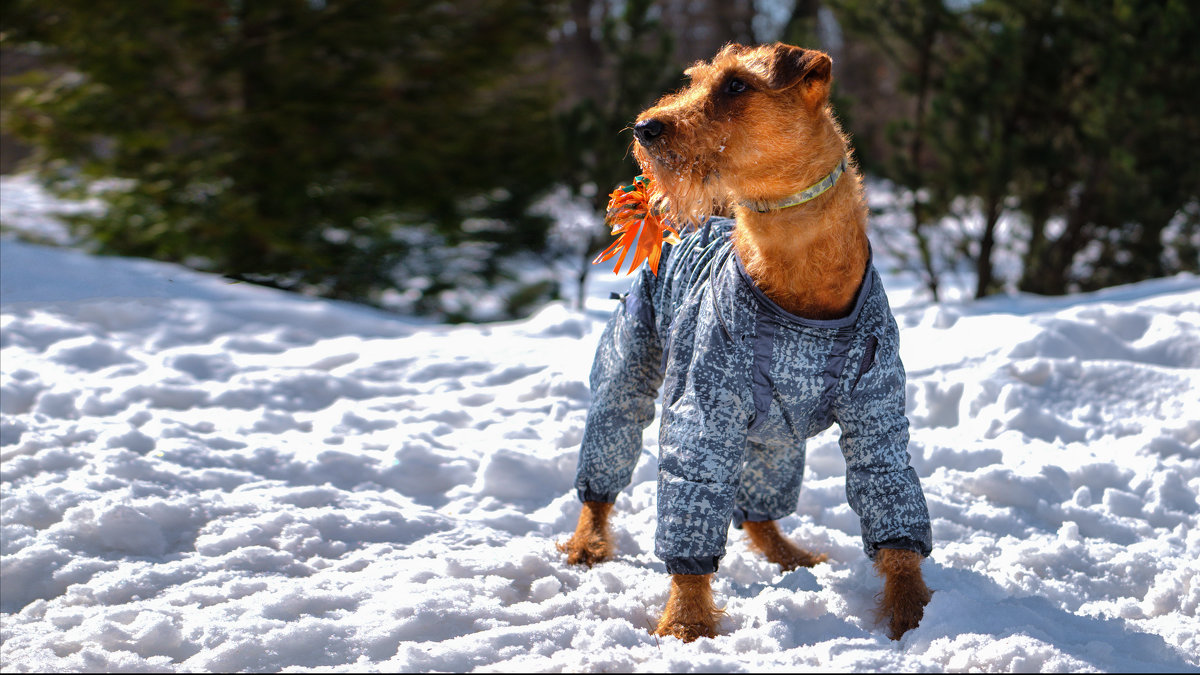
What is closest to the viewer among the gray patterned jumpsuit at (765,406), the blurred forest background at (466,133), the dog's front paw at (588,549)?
the gray patterned jumpsuit at (765,406)

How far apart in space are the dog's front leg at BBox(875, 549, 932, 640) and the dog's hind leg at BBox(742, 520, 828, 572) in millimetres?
503

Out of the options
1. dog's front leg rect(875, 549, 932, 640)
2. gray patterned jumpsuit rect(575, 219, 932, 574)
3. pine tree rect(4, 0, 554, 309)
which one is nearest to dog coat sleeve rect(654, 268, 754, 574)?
gray patterned jumpsuit rect(575, 219, 932, 574)

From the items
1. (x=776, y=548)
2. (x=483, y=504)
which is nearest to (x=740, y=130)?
(x=776, y=548)

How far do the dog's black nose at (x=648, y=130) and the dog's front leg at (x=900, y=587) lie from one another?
1.25 meters

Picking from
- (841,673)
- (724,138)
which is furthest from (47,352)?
(841,673)

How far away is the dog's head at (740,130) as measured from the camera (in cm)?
223

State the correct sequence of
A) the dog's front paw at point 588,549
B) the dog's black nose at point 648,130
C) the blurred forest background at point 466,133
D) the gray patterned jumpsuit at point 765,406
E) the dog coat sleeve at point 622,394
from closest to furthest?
the dog's black nose at point 648,130, the gray patterned jumpsuit at point 765,406, the dog coat sleeve at point 622,394, the dog's front paw at point 588,549, the blurred forest background at point 466,133

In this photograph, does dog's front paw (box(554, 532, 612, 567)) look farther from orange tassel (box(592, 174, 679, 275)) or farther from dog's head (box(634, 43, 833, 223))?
dog's head (box(634, 43, 833, 223))

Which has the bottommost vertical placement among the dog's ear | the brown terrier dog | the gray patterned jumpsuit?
the gray patterned jumpsuit

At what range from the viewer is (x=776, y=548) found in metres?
2.98

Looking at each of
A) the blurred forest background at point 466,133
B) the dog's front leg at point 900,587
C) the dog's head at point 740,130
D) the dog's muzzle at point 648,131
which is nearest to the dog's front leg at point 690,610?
the dog's front leg at point 900,587

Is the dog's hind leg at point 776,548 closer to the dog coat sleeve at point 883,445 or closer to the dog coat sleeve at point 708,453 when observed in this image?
the dog coat sleeve at point 883,445

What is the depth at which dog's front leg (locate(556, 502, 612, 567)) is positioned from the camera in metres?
2.96

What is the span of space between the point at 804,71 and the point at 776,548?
1.53 m
